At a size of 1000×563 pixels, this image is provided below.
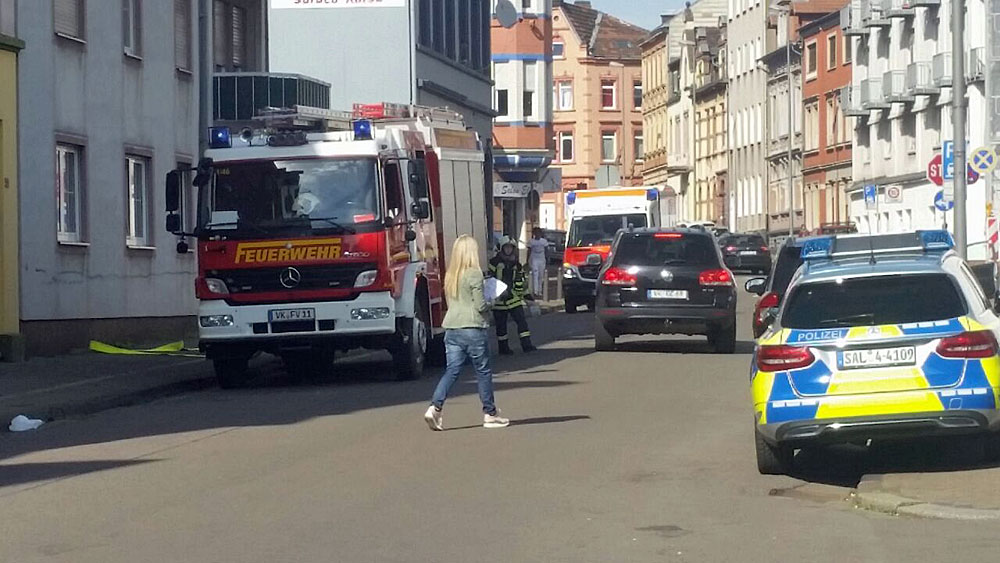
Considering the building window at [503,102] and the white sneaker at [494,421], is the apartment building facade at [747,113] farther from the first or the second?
the white sneaker at [494,421]

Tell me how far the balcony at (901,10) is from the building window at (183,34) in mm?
44648

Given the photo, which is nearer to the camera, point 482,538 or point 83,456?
point 482,538

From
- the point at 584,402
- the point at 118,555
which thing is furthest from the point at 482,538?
the point at 584,402

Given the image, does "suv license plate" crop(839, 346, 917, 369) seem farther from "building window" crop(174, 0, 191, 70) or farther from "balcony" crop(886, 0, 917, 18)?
"balcony" crop(886, 0, 917, 18)

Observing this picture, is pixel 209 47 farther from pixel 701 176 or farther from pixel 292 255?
pixel 701 176

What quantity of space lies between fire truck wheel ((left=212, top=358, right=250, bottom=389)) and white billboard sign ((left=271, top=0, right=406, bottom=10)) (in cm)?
2523

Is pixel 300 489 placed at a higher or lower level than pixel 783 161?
lower

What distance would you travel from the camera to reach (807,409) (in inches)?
483

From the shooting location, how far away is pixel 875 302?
12.5m

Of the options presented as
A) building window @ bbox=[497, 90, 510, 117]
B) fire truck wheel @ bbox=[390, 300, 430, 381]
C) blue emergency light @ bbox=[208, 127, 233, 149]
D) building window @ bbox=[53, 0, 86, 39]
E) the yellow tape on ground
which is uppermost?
building window @ bbox=[497, 90, 510, 117]

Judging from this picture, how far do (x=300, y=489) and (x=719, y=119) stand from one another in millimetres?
101104

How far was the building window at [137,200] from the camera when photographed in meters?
31.2

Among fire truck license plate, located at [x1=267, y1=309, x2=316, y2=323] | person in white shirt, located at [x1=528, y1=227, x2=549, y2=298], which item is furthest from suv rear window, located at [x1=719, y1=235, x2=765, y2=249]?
fire truck license plate, located at [x1=267, y1=309, x2=316, y2=323]

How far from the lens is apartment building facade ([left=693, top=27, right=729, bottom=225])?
111188 millimetres
